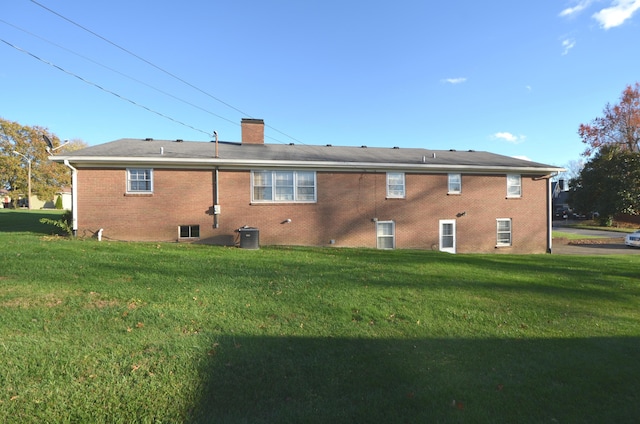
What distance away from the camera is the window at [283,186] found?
43.3 feet

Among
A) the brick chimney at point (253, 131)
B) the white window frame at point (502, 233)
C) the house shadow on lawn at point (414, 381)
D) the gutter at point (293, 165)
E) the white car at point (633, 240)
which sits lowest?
the white car at point (633, 240)

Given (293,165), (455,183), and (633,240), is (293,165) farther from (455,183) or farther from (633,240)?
(633,240)

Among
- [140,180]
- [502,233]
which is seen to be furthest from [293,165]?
[502,233]

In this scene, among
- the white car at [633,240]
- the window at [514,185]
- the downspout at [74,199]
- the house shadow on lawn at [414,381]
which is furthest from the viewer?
the white car at [633,240]

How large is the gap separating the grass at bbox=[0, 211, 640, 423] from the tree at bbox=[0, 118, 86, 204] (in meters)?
45.7

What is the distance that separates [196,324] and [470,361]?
3.35 meters

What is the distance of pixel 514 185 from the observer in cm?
1611

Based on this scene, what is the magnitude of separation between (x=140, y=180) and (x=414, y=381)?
12397 mm

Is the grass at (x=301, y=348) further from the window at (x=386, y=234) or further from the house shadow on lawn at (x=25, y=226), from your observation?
the house shadow on lawn at (x=25, y=226)

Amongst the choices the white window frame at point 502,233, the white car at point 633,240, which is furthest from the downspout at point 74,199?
the white car at point 633,240

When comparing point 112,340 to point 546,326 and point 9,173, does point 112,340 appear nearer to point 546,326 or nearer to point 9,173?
point 546,326

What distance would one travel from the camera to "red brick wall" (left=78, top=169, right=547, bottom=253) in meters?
12.2

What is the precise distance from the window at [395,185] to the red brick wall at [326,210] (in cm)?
28

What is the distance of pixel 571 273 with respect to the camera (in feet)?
29.2
